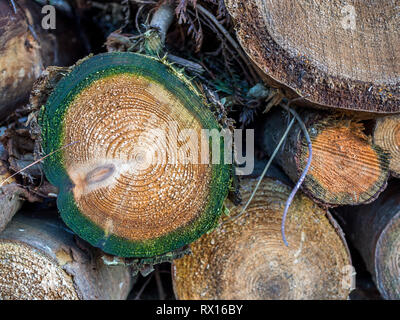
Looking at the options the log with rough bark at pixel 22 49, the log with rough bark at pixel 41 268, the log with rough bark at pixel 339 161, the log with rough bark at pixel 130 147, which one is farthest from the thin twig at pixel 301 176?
the log with rough bark at pixel 22 49

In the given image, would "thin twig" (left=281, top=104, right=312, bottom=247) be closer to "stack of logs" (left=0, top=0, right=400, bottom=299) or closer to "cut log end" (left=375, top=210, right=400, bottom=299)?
"stack of logs" (left=0, top=0, right=400, bottom=299)

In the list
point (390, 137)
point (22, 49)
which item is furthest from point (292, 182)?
point (22, 49)

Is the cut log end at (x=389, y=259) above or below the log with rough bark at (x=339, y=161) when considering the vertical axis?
below

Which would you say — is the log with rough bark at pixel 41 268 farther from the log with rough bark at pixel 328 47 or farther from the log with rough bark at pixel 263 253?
the log with rough bark at pixel 328 47

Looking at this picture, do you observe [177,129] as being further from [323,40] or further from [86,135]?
[323,40]

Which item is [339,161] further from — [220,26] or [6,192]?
[6,192]
